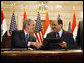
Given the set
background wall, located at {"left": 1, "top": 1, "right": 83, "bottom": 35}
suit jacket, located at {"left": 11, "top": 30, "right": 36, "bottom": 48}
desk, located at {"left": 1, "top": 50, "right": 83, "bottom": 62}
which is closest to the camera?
desk, located at {"left": 1, "top": 50, "right": 83, "bottom": 62}

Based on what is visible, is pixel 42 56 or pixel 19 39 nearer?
pixel 42 56

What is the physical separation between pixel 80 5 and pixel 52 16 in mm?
1809

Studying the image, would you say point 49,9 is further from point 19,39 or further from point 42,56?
point 42,56

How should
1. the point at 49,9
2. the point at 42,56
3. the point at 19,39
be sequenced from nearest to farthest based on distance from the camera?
the point at 42,56, the point at 19,39, the point at 49,9

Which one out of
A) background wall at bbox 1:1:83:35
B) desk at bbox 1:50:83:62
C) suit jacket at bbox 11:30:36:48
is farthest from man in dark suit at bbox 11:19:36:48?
background wall at bbox 1:1:83:35

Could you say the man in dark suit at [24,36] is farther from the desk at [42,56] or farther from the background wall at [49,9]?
the background wall at [49,9]

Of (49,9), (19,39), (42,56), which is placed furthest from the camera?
(49,9)

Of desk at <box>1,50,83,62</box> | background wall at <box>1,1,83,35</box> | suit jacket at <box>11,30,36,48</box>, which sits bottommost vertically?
desk at <box>1,50,83,62</box>

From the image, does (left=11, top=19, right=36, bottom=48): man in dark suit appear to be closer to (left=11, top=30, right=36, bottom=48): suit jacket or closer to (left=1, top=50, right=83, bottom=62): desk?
(left=11, top=30, right=36, bottom=48): suit jacket

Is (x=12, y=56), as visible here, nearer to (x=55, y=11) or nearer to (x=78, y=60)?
(x=78, y=60)

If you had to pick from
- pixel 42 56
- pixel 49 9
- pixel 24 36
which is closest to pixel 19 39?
pixel 24 36

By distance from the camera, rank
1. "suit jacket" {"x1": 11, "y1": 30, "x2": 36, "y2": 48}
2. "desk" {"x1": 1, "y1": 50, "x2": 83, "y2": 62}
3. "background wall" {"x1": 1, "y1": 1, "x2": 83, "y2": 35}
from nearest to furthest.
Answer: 1. "desk" {"x1": 1, "y1": 50, "x2": 83, "y2": 62}
2. "suit jacket" {"x1": 11, "y1": 30, "x2": 36, "y2": 48}
3. "background wall" {"x1": 1, "y1": 1, "x2": 83, "y2": 35}

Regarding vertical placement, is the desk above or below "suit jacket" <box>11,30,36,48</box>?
below

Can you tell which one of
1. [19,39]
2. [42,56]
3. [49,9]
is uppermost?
[49,9]
